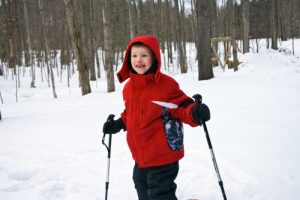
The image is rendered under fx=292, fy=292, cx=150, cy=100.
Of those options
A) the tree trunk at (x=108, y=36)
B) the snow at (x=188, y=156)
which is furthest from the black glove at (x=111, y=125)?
the tree trunk at (x=108, y=36)

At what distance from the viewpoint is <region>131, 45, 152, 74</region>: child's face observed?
243 centimetres

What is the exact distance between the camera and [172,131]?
2359mm

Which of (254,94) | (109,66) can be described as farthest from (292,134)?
(109,66)

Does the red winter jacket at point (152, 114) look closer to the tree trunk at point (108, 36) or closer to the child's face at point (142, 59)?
the child's face at point (142, 59)

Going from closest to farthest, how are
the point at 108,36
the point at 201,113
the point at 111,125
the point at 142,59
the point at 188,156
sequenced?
the point at 201,113, the point at 142,59, the point at 111,125, the point at 188,156, the point at 108,36

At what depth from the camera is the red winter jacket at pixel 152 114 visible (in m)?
2.32

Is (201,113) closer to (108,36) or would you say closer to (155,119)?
(155,119)

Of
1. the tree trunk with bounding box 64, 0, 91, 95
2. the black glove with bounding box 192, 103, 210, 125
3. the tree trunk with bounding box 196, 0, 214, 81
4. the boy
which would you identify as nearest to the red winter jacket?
the boy

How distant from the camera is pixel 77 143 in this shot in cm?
473

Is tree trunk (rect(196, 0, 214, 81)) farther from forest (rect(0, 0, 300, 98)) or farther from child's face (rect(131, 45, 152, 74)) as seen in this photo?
child's face (rect(131, 45, 152, 74))

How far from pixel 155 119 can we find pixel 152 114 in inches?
2.0

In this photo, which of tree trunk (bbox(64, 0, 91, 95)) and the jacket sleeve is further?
tree trunk (bbox(64, 0, 91, 95))

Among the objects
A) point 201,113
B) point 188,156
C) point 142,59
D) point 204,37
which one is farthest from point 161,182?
point 204,37

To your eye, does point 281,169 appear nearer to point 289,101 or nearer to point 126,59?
point 126,59
